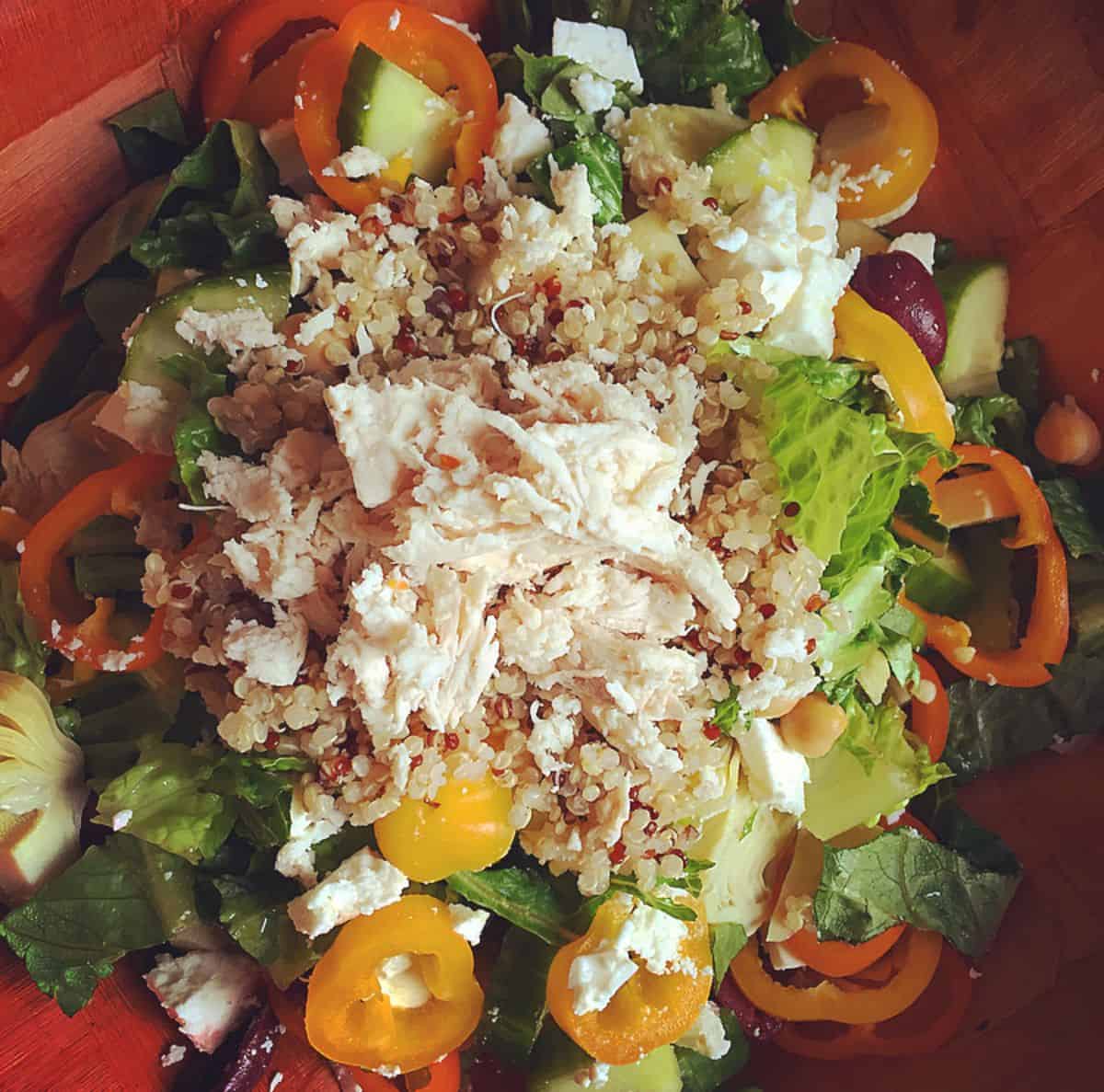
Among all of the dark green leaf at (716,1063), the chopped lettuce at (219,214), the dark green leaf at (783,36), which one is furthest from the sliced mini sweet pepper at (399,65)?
the dark green leaf at (716,1063)

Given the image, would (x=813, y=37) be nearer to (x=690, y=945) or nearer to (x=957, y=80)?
(x=957, y=80)

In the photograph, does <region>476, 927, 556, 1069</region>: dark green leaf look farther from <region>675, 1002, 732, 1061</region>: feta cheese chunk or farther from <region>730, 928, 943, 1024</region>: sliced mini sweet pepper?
<region>730, 928, 943, 1024</region>: sliced mini sweet pepper

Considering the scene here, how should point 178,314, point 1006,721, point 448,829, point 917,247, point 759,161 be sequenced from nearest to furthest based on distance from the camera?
point 448,829 → point 178,314 → point 759,161 → point 917,247 → point 1006,721

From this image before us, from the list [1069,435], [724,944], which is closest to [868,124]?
[1069,435]

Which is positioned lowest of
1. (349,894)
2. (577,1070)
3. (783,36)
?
(577,1070)

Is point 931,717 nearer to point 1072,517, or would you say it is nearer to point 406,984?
point 1072,517

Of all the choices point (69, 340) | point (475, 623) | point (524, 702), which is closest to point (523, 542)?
point (475, 623)

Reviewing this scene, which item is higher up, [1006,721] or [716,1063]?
[1006,721]

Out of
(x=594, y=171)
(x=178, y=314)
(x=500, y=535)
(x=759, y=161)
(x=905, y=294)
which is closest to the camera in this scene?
(x=500, y=535)
